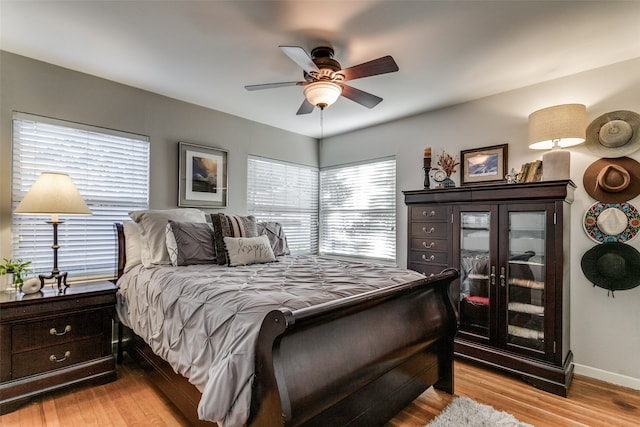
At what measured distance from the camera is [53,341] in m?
2.23

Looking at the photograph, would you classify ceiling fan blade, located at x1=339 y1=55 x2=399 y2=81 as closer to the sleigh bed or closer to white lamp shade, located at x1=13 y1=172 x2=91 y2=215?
the sleigh bed

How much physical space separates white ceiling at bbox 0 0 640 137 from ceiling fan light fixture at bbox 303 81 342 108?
1.05 ft

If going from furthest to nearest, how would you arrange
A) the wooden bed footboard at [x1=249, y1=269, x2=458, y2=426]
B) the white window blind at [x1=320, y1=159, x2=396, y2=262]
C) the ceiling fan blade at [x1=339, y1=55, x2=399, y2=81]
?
the white window blind at [x1=320, y1=159, x2=396, y2=262]
the ceiling fan blade at [x1=339, y1=55, x2=399, y2=81]
the wooden bed footboard at [x1=249, y1=269, x2=458, y2=426]

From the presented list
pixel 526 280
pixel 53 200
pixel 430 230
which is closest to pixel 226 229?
pixel 53 200

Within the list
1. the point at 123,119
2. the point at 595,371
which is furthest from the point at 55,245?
the point at 595,371

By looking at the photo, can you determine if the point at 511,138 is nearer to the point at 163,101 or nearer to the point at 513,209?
the point at 513,209

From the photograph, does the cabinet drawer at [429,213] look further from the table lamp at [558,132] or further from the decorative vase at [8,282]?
the decorative vase at [8,282]

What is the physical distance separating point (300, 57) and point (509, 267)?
93.2 inches

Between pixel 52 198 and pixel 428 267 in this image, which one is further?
pixel 428 267

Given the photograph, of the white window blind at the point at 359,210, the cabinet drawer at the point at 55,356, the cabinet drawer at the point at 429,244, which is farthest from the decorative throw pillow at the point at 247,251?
the white window blind at the point at 359,210

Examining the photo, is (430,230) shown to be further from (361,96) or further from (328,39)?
(328,39)

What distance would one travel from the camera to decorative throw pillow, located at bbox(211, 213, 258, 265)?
2.81m

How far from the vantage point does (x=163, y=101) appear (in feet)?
10.8

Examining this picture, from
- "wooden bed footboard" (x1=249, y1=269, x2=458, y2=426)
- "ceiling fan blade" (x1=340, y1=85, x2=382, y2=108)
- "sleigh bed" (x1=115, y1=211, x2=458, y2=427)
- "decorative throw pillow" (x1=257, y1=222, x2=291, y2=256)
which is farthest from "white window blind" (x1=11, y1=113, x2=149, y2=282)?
"wooden bed footboard" (x1=249, y1=269, x2=458, y2=426)
